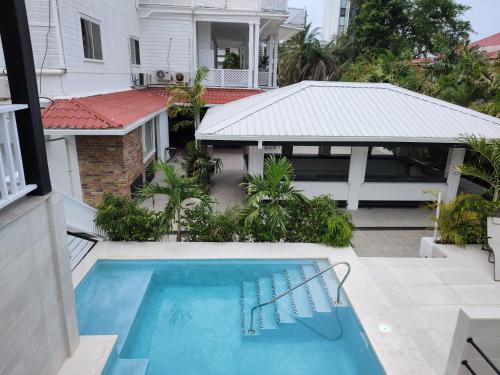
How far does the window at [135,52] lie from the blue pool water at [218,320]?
11792 millimetres

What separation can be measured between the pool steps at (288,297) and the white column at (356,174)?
13.7 feet

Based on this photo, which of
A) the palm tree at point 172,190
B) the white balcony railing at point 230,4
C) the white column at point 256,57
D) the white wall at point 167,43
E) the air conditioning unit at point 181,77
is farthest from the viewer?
the air conditioning unit at point 181,77

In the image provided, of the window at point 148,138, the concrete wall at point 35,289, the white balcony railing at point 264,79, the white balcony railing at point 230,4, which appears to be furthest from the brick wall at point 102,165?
the white balcony railing at point 264,79

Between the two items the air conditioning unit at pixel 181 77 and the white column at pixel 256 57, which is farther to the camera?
the air conditioning unit at pixel 181 77

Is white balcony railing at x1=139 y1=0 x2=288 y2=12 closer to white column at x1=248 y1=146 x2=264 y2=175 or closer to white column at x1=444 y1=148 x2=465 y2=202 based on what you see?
white column at x1=248 y1=146 x2=264 y2=175

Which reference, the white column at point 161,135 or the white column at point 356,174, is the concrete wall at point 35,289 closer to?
the white column at point 356,174

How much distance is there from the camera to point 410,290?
621cm

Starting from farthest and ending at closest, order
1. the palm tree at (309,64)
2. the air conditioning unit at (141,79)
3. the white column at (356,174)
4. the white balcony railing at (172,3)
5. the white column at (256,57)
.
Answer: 1. the palm tree at (309,64)
2. the white column at (256,57)
3. the white balcony railing at (172,3)
4. the air conditioning unit at (141,79)
5. the white column at (356,174)

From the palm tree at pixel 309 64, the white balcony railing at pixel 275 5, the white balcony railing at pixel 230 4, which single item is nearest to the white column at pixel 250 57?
the white balcony railing at pixel 230 4

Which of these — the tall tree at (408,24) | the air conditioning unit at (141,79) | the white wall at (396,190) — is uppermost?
the tall tree at (408,24)

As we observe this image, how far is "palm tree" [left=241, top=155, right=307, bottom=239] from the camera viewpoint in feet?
24.0

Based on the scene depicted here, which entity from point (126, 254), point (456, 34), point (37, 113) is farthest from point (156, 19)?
point (456, 34)

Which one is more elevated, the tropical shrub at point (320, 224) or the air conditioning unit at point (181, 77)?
the air conditioning unit at point (181, 77)

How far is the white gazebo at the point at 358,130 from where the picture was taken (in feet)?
31.3
